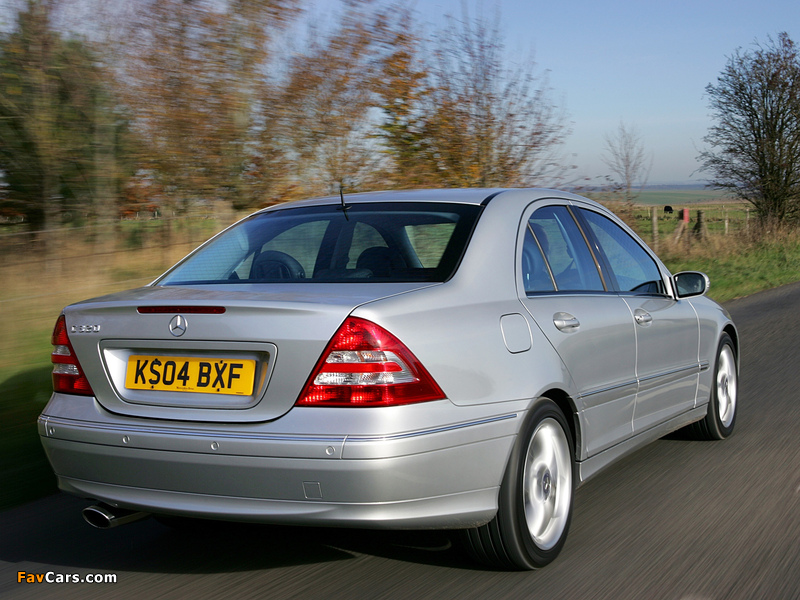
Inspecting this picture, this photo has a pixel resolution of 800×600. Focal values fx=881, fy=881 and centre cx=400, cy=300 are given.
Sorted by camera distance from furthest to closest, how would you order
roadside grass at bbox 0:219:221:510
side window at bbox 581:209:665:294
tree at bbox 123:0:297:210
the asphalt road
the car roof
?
tree at bbox 123:0:297:210, roadside grass at bbox 0:219:221:510, side window at bbox 581:209:665:294, the car roof, the asphalt road

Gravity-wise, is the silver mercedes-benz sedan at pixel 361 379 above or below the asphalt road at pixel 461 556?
above

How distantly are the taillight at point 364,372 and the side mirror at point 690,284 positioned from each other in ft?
8.76

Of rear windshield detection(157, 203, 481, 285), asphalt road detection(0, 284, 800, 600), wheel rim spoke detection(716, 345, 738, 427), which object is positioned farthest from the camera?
wheel rim spoke detection(716, 345, 738, 427)

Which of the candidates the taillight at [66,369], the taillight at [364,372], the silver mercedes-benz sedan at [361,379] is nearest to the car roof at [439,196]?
the silver mercedes-benz sedan at [361,379]

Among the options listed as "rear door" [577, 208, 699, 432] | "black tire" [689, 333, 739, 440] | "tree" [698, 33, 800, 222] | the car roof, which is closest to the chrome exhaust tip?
the car roof

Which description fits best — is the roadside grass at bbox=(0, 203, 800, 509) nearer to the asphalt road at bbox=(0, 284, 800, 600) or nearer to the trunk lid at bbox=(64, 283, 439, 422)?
the asphalt road at bbox=(0, 284, 800, 600)

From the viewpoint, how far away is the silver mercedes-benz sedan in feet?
9.77

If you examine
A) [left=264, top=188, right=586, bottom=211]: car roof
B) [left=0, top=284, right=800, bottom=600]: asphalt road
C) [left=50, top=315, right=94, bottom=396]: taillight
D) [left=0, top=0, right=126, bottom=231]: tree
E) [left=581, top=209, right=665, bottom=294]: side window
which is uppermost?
[left=0, top=0, right=126, bottom=231]: tree

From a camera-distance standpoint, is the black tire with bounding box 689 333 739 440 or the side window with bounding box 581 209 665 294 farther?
the black tire with bounding box 689 333 739 440

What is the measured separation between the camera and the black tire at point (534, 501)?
132 inches

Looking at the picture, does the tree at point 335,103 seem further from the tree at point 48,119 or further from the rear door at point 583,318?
the rear door at point 583,318

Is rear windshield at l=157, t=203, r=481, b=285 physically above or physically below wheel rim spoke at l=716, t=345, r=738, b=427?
above

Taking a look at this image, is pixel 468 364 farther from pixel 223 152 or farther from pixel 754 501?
pixel 223 152

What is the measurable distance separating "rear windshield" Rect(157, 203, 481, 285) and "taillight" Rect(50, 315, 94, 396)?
57 centimetres
